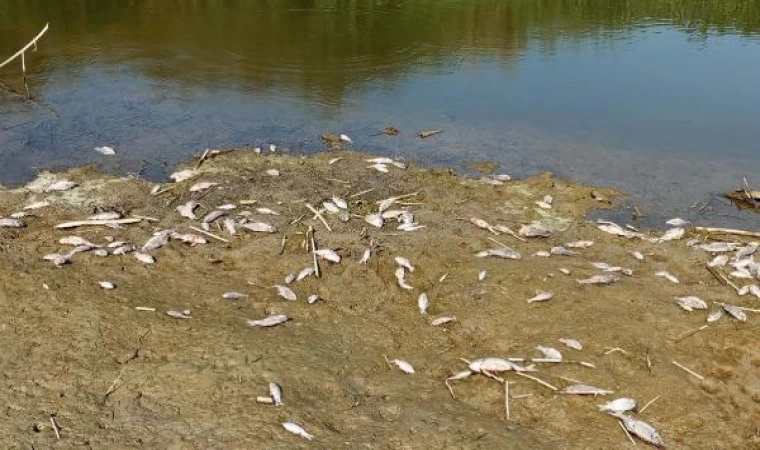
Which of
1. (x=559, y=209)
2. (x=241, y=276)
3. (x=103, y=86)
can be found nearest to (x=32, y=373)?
(x=241, y=276)

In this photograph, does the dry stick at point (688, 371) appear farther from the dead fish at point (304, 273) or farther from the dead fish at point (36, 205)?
the dead fish at point (36, 205)

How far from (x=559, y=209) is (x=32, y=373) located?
5.93m

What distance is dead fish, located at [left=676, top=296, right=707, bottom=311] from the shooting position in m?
6.60

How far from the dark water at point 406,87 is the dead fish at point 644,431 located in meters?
4.44

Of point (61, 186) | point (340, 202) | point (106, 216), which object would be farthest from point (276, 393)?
point (61, 186)

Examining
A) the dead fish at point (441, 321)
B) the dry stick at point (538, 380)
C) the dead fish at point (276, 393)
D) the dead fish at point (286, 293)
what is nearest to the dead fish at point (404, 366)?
the dead fish at point (441, 321)

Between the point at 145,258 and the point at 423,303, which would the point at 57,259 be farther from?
the point at 423,303

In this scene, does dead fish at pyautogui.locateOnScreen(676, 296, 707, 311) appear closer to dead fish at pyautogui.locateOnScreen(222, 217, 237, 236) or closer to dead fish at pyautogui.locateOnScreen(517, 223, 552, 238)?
dead fish at pyautogui.locateOnScreen(517, 223, 552, 238)

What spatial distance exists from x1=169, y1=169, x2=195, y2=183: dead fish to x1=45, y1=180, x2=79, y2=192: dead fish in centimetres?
116

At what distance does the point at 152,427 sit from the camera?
5031mm

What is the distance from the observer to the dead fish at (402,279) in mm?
6988

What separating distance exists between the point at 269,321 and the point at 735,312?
4012 millimetres

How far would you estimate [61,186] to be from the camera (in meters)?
8.86

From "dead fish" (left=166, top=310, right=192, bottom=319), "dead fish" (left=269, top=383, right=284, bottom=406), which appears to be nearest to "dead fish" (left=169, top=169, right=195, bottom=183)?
"dead fish" (left=166, top=310, right=192, bottom=319)
